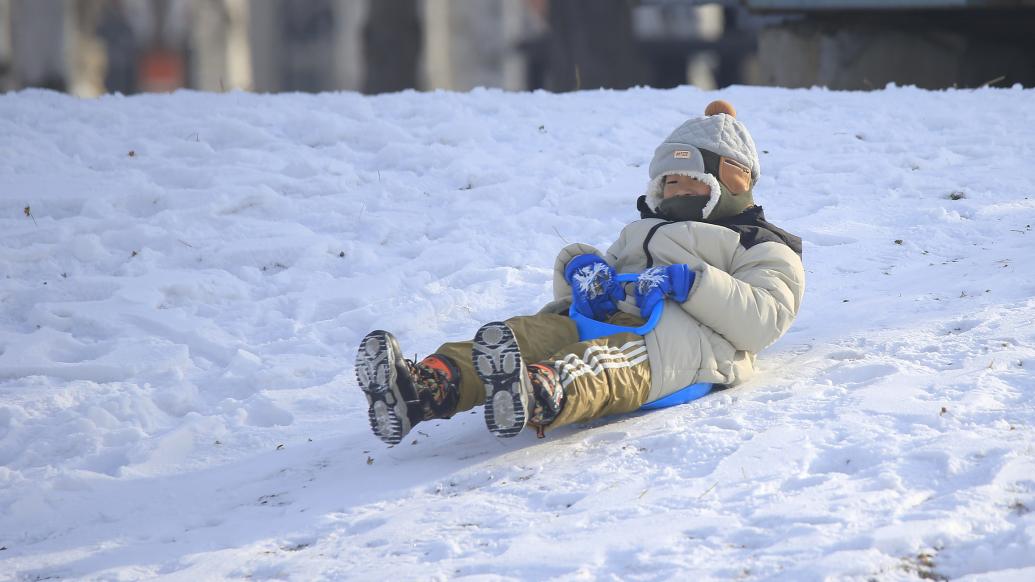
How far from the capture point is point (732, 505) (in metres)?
3.16

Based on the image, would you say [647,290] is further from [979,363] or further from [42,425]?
[42,425]

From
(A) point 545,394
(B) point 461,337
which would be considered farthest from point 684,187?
(B) point 461,337

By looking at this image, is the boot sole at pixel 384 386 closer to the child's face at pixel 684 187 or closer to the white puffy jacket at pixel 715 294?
the white puffy jacket at pixel 715 294

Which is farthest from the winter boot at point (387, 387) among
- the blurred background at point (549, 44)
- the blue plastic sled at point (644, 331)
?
the blurred background at point (549, 44)

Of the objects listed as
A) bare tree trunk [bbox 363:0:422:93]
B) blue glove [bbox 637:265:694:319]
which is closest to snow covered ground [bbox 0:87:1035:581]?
blue glove [bbox 637:265:694:319]

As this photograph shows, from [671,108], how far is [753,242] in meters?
3.92

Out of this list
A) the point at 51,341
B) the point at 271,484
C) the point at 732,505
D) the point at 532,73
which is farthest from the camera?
the point at 532,73

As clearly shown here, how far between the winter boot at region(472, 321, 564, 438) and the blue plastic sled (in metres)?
0.47

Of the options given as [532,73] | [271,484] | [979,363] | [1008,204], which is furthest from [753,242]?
[532,73]

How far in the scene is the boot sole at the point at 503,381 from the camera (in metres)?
3.41

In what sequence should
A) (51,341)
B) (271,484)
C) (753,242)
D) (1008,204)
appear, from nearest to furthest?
(271,484) → (753,242) → (51,341) → (1008,204)

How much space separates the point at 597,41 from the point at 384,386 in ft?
36.9

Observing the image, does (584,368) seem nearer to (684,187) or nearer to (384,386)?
(384,386)

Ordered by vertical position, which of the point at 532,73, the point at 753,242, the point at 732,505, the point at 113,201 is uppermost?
the point at 532,73
